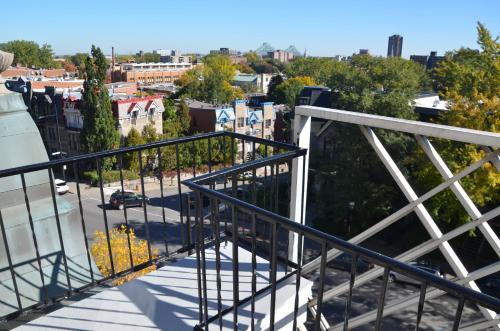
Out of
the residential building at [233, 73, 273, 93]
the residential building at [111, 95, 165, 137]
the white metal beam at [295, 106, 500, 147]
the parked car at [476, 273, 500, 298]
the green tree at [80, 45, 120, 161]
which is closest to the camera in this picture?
the white metal beam at [295, 106, 500, 147]

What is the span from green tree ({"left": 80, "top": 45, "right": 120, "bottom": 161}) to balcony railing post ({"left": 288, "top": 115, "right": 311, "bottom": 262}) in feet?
74.4

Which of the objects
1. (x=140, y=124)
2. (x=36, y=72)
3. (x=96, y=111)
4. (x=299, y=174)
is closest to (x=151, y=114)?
(x=140, y=124)

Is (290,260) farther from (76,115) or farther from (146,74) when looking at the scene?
(146,74)

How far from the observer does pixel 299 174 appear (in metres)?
3.09

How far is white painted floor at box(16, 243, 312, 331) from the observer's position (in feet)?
8.20

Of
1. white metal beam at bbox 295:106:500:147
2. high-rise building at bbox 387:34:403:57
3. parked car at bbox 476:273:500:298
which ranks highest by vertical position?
high-rise building at bbox 387:34:403:57

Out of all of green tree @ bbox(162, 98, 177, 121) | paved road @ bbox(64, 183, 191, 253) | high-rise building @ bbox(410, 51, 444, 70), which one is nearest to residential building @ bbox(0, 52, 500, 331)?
paved road @ bbox(64, 183, 191, 253)

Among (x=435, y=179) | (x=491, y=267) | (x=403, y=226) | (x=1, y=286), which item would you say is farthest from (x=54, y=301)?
(x=403, y=226)

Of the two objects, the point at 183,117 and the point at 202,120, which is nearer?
the point at 183,117

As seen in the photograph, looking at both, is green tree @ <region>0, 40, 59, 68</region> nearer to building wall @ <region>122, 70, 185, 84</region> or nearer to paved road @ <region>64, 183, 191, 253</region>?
building wall @ <region>122, 70, 185, 84</region>

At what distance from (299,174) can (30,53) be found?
3673 inches

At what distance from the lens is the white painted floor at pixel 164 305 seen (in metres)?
2.50

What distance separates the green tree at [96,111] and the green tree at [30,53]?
213 ft

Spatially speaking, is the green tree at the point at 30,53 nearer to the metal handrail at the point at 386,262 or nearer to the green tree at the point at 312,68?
the green tree at the point at 312,68
